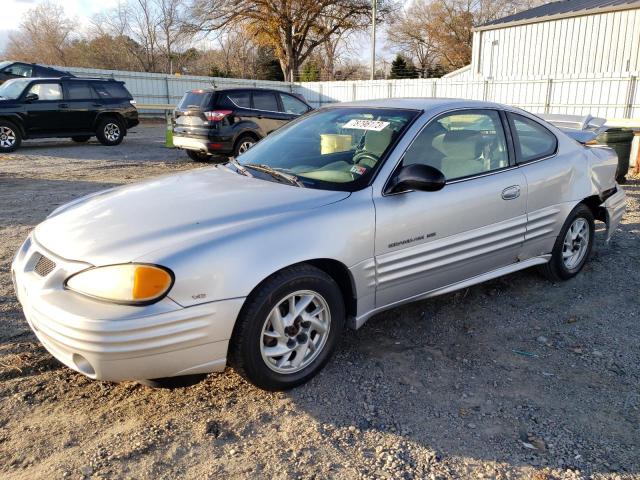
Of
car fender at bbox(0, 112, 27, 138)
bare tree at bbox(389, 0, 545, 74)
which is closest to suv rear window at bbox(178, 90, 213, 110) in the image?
car fender at bbox(0, 112, 27, 138)

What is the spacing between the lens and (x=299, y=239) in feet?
9.44

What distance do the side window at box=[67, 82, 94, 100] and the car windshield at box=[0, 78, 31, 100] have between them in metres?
0.94

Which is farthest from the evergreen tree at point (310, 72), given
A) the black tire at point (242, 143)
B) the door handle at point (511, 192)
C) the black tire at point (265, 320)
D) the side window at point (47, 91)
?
the black tire at point (265, 320)

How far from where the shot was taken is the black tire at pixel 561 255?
4508 millimetres

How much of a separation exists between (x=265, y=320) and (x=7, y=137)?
1272cm

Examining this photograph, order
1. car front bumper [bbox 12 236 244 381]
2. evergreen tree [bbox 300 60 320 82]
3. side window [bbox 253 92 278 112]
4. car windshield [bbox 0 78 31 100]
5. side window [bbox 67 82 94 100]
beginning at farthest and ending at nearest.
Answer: evergreen tree [bbox 300 60 320 82]
side window [bbox 67 82 94 100]
car windshield [bbox 0 78 31 100]
side window [bbox 253 92 278 112]
car front bumper [bbox 12 236 244 381]

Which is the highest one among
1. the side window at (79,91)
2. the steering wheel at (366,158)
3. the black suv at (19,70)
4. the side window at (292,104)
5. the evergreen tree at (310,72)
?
the evergreen tree at (310,72)

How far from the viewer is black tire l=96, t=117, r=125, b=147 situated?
14.5m

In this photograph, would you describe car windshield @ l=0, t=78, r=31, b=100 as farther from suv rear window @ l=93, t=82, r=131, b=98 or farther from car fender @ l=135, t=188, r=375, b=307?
car fender @ l=135, t=188, r=375, b=307

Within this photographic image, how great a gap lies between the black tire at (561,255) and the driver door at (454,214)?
62 cm

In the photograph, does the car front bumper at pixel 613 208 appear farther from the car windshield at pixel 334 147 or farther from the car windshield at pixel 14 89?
the car windshield at pixel 14 89

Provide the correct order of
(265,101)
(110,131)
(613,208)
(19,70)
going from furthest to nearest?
(19,70), (110,131), (265,101), (613,208)

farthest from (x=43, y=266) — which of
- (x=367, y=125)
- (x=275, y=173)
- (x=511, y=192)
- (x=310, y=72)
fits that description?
(x=310, y=72)

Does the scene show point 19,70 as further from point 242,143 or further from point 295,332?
point 295,332
